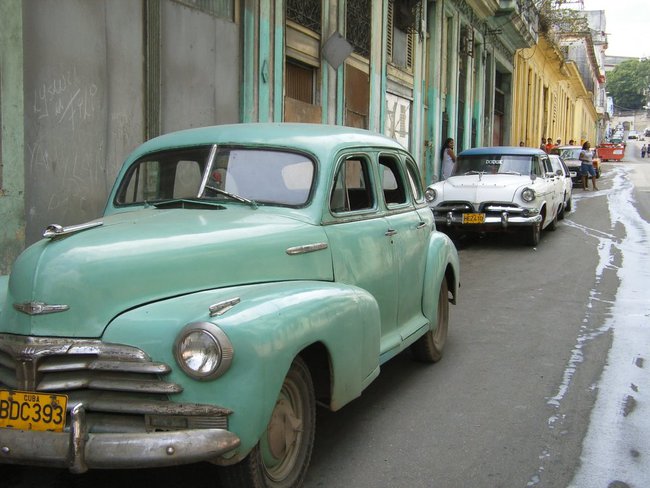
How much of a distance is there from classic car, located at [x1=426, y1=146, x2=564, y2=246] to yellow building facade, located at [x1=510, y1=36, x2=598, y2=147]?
2018 cm

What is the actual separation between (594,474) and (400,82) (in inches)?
586

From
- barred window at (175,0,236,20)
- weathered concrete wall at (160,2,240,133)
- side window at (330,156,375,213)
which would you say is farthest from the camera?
barred window at (175,0,236,20)

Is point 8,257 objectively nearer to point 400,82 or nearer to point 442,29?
point 400,82

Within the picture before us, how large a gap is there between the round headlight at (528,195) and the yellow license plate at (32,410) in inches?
397

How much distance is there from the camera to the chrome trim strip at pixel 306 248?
3.63 m

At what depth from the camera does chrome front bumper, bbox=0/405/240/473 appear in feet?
8.52

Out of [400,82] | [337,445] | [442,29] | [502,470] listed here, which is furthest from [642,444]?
[442,29]

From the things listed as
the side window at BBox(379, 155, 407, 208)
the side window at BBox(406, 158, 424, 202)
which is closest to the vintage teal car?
the side window at BBox(379, 155, 407, 208)

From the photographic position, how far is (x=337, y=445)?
3.94 meters

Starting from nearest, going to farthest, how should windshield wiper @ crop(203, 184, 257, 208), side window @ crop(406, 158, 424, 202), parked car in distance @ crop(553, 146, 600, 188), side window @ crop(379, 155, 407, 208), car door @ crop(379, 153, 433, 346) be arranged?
windshield wiper @ crop(203, 184, 257, 208) < car door @ crop(379, 153, 433, 346) < side window @ crop(379, 155, 407, 208) < side window @ crop(406, 158, 424, 202) < parked car in distance @ crop(553, 146, 600, 188)

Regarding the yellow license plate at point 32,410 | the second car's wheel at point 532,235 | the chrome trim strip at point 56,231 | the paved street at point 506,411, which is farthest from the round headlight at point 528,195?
the yellow license plate at point 32,410

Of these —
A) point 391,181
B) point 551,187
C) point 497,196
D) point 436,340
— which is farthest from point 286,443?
point 551,187

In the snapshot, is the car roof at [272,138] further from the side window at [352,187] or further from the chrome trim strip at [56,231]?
the chrome trim strip at [56,231]

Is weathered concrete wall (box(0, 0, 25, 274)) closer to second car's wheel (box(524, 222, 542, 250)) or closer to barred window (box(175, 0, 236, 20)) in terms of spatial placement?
barred window (box(175, 0, 236, 20))
